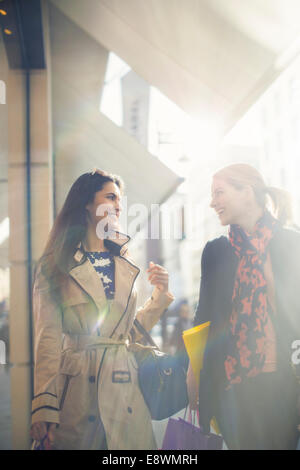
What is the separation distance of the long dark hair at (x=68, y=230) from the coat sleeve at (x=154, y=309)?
58 cm

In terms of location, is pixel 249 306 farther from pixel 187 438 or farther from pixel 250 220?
pixel 187 438

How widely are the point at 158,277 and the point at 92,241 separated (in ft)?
1.55

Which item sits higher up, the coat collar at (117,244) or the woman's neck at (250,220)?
the woman's neck at (250,220)

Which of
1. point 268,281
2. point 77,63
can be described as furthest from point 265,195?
point 77,63

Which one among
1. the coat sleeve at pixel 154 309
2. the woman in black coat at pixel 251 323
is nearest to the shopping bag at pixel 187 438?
the woman in black coat at pixel 251 323

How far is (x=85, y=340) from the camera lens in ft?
7.71

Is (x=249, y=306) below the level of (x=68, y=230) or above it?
below

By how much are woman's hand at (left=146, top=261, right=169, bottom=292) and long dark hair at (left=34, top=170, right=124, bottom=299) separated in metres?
0.49

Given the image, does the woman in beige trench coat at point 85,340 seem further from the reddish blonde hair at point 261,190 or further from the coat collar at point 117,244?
the reddish blonde hair at point 261,190

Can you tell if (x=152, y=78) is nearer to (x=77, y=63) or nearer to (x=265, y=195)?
(x=77, y=63)

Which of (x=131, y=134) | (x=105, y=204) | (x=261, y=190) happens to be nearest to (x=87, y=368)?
(x=105, y=204)

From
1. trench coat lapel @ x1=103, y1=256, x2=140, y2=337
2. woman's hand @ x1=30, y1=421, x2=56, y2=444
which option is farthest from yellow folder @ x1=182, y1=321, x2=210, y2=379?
woman's hand @ x1=30, y1=421, x2=56, y2=444

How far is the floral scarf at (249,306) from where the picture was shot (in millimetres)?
2475

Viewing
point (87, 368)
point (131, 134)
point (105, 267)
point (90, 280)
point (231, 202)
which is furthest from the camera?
point (131, 134)
